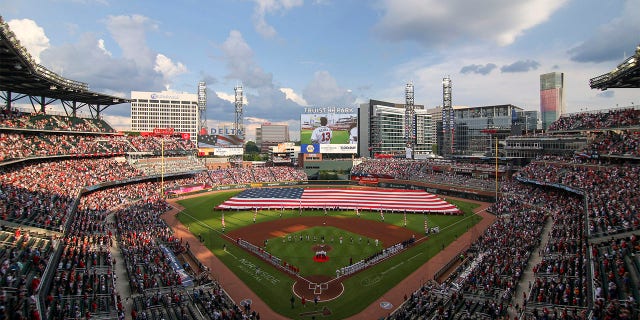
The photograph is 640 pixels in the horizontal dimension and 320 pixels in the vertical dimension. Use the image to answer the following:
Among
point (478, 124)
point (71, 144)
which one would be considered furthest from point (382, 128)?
point (71, 144)

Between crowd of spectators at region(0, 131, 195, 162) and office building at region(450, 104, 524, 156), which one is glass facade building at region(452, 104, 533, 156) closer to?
office building at region(450, 104, 524, 156)

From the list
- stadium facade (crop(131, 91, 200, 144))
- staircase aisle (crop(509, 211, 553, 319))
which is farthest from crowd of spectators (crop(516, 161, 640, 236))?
stadium facade (crop(131, 91, 200, 144))

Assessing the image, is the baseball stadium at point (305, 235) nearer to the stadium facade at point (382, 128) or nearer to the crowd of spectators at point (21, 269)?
the crowd of spectators at point (21, 269)

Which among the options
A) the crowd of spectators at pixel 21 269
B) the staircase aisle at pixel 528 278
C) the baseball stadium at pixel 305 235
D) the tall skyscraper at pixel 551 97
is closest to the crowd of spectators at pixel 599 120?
the baseball stadium at pixel 305 235

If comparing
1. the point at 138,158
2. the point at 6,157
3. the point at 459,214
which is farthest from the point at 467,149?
the point at 6,157

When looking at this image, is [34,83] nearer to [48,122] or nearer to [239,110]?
[48,122]

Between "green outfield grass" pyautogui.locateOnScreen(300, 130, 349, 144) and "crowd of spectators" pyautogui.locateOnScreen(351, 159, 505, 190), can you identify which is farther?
"green outfield grass" pyautogui.locateOnScreen(300, 130, 349, 144)

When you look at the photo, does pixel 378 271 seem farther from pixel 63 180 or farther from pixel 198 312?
pixel 63 180
